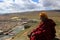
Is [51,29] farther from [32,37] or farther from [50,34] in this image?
[32,37]

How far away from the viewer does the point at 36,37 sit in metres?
6.70

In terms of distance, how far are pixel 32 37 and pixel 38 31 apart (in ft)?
0.82

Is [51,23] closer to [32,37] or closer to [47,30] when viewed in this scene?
[47,30]

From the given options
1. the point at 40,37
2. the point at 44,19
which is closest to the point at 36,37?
the point at 40,37

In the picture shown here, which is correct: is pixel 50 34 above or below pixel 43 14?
below

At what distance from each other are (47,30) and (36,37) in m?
0.37

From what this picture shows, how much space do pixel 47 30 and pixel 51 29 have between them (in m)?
0.15

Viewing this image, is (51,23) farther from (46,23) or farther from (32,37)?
(32,37)

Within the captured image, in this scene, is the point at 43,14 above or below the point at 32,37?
above

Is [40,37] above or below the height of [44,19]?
below

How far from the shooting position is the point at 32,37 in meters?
6.76

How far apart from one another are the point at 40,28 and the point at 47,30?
21cm

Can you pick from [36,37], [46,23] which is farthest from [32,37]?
[46,23]

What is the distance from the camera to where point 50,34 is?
265 inches
